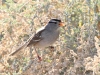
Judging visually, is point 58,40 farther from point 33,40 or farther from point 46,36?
point 33,40

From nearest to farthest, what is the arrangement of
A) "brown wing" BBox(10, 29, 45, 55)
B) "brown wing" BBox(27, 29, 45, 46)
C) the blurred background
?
the blurred background < "brown wing" BBox(10, 29, 45, 55) < "brown wing" BBox(27, 29, 45, 46)

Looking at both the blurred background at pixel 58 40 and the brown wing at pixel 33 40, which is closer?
the blurred background at pixel 58 40

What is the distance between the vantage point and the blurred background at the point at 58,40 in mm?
4898

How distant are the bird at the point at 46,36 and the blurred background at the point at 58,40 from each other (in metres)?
0.09

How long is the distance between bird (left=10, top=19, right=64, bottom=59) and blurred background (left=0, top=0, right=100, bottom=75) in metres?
0.09

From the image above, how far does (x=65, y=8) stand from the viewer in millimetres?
5316

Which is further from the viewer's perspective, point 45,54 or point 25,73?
point 45,54

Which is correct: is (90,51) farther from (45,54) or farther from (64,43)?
(45,54)

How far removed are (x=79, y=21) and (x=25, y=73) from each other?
127 cm

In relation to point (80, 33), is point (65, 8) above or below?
above

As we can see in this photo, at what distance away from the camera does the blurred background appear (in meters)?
4.90

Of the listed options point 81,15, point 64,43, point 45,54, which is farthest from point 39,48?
point 81,15

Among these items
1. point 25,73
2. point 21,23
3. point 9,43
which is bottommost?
point 25,73

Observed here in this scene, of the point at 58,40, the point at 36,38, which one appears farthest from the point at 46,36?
the point at 58,40
